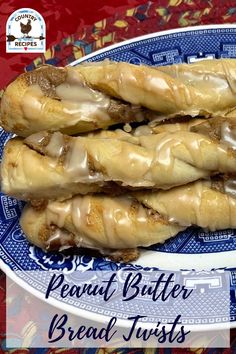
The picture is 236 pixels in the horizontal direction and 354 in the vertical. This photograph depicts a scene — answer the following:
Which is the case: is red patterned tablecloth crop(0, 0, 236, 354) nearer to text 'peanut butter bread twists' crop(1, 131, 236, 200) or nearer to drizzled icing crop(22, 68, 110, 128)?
drizzled icing crop(22, 68, 110, 128)

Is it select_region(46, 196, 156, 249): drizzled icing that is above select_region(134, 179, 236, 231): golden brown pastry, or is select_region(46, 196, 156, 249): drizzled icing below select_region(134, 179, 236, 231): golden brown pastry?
below

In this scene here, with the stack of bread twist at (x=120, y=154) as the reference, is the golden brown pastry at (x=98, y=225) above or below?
below

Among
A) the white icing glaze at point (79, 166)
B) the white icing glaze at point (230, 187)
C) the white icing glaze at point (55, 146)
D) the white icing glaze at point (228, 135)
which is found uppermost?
the white icing glaze at point (228, 135)

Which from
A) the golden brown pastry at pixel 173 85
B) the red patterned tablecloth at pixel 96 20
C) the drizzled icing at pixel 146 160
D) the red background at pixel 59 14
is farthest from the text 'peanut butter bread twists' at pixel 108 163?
the red background at pixel 59 14

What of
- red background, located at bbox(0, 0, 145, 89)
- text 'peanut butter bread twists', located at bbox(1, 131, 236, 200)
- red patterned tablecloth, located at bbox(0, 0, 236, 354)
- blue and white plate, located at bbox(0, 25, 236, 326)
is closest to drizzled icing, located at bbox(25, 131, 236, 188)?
text 'peanut butter bread twists', located at bbox(1, 131, 236, 200)

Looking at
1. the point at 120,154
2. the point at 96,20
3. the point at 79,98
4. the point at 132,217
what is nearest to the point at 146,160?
the point at 120,154

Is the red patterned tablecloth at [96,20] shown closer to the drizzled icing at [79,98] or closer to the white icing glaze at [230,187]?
the drizzled icing at [79,98]

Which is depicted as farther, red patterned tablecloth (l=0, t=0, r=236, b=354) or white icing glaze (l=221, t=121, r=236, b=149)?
red patterned tablecloth (l=0, t=0, r=236, b=354)
